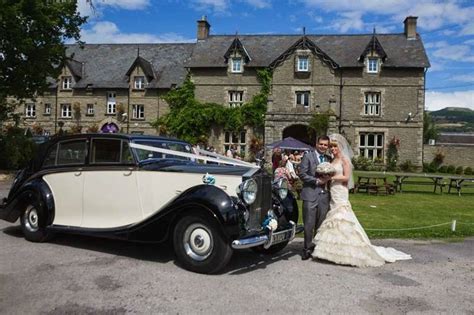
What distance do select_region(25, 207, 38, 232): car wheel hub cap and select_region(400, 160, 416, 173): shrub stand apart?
100ft

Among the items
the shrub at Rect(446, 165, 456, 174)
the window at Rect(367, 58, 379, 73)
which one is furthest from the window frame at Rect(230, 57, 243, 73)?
the shrub at Rect(446, 165, 456, 174)

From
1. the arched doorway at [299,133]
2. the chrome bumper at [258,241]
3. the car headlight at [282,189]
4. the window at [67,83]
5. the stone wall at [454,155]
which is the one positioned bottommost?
the chrome bumper at [258,241]

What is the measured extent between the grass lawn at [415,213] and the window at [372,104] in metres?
16.9

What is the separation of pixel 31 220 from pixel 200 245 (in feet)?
11.2

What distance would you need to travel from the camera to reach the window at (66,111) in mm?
41031

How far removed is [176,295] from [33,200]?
12.2ft

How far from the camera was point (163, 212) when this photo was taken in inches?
236

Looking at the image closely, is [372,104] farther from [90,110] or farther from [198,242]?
[198,242]

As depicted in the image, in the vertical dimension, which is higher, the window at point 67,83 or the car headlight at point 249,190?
the window at point 67,83

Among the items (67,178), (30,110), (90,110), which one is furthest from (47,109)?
(67,178)

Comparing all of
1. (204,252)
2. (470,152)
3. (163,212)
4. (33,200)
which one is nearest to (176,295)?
(204,252)

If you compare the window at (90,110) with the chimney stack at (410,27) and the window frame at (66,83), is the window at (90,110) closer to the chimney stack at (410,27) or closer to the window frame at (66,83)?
the window frame at (66,83)

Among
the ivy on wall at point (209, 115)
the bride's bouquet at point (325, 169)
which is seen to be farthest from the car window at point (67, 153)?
the ivy on wall at point (209, 115)

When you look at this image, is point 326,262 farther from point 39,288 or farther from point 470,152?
point 470,152
